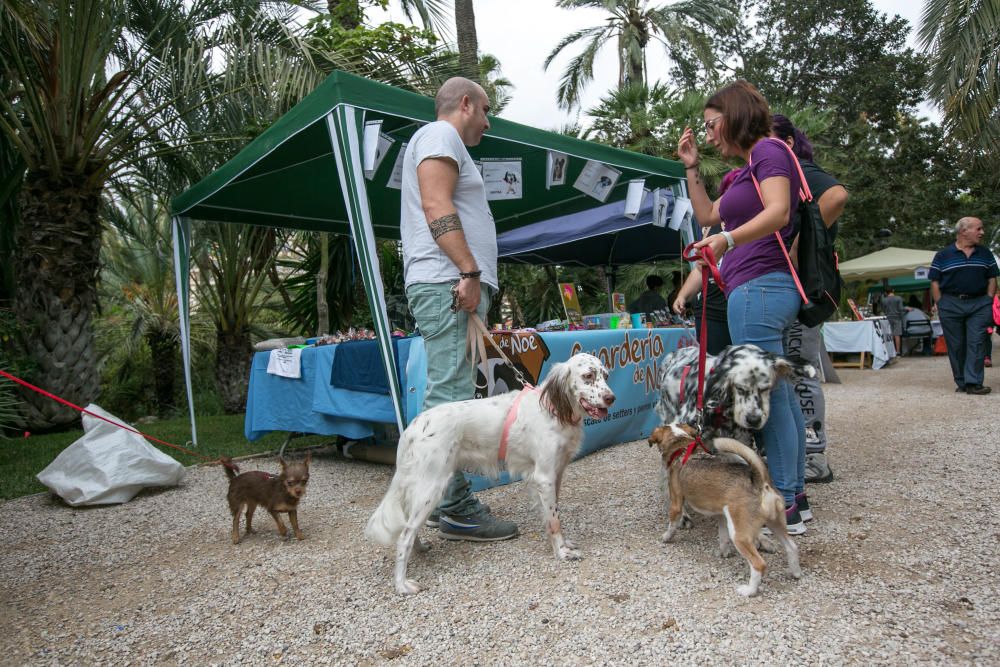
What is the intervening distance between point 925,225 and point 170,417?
78.0ft

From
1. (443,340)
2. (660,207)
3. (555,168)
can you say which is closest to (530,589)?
(443,340)

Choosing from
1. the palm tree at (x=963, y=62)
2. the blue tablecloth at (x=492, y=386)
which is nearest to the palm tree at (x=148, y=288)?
the blue tablecloth at (x=492, y=386)

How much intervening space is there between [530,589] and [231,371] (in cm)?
748

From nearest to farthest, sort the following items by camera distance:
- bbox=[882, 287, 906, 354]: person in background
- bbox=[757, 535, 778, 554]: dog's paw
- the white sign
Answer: bbox=[757, 535, 778, 554]: dog's paw → the white sign → bbox=[882, 287, 906, 354]: person in background

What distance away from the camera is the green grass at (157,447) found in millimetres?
4430

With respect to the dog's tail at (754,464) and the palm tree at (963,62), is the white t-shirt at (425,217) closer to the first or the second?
the dog's tail at (754,464)

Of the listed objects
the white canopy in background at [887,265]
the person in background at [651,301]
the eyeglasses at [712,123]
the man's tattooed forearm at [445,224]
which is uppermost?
the eyeglasses at [712,123]

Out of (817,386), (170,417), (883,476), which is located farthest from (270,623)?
(170,417)

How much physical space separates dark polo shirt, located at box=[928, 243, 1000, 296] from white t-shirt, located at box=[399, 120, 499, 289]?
6054 millimetres

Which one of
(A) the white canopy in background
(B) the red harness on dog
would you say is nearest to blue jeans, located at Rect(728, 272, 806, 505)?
(B) the red harness on dog

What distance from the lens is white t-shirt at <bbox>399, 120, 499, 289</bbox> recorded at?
253cm

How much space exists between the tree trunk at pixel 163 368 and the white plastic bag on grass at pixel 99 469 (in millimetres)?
6169

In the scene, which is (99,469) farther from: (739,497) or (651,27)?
(651,27)

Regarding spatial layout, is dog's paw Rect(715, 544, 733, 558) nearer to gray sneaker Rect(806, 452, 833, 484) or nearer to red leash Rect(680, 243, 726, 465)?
red leash Rect(680, 243, 726, 465)
